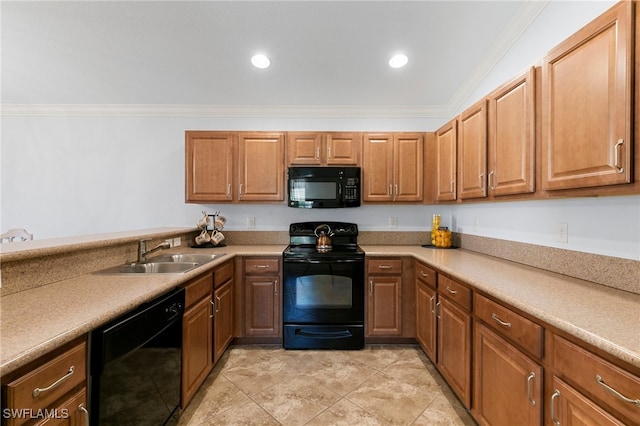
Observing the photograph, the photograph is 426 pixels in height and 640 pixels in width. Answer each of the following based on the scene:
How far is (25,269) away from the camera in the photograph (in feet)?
4.07

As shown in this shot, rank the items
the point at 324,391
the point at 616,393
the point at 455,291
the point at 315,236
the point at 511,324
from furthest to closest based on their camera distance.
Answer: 1. the point at 315,236
2. the point at 324,391
3. the point at 455,291
4. the point at 511,324
5. the point at 616,393

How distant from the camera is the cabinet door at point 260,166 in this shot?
278cm

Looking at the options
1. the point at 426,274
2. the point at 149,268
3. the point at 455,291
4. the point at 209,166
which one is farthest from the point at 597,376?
the point at 209,166

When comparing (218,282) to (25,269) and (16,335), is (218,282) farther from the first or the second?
(16,335)

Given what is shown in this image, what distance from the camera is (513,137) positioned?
1.53 meters

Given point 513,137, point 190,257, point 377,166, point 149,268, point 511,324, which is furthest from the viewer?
point 377,166

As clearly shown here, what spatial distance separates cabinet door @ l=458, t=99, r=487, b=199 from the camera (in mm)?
1812

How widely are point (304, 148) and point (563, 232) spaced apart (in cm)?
220

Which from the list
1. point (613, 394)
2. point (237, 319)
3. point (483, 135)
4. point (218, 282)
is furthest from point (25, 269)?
point (483, 135)

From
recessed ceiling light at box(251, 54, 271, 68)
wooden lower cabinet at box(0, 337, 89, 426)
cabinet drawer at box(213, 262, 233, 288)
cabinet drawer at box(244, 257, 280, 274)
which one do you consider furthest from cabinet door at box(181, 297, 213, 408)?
recessed ceiling light at box(251, 54, 271, 68)

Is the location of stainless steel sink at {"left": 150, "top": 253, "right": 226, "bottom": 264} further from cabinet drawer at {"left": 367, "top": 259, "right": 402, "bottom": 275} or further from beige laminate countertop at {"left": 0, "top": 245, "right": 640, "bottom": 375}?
cabinet drawer at {"left": 367, "top": 259, "right": 402, "bottom": 275}

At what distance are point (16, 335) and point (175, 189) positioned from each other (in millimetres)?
2595

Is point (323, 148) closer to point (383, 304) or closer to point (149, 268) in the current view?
point (383, 304)

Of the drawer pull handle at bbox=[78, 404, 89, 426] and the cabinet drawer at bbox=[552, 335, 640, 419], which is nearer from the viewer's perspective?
the cabinet drawer at bbox=[552, 335, 640, 419]
